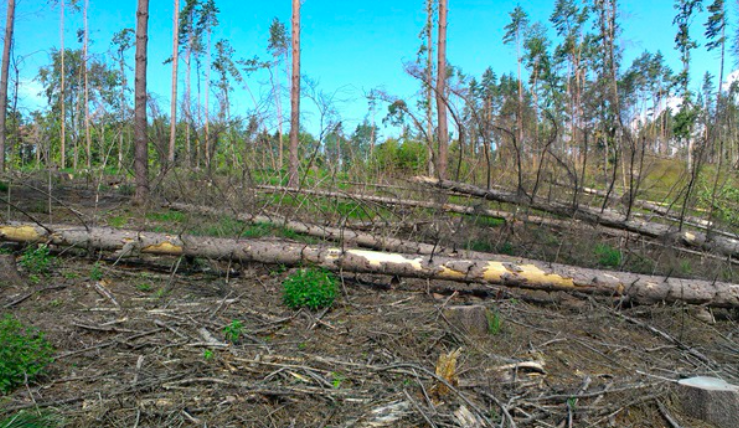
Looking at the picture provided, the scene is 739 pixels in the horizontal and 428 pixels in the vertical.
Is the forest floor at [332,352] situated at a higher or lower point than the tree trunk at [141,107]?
lower

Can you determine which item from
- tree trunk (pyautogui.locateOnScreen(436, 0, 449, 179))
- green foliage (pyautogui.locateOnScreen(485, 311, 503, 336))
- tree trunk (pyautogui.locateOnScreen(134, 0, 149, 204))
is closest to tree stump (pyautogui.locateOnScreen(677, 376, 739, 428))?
green foliage (pyautogui.locateOnScreen(485, 311, 503, 336))

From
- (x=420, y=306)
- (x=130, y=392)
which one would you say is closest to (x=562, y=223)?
(x=420, y=306)

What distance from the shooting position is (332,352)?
381 centimetres

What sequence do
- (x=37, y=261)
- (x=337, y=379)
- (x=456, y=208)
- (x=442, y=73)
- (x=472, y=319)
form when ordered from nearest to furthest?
1. (x=337, y=379)
2. (x=472, y=319)
3. (x=37, y=261)
4. (x=456, y=208)
5. (x=442, y=73)

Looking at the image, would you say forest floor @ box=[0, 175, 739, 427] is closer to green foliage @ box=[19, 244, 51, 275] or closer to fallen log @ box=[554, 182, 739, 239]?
green foliage @ box=[19, 244, 51, 275]

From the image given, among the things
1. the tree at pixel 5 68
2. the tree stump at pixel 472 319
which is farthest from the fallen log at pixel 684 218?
the tree at pixel 5 68

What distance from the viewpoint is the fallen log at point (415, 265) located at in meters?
5.32

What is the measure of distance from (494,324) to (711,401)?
66.0 inches

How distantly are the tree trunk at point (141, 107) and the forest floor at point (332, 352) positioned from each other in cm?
349

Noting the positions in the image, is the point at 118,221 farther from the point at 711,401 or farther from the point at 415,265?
the point at 711,401

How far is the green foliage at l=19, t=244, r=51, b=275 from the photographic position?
5320mm

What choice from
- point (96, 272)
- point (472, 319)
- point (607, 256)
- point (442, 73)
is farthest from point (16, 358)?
point (442, 73)

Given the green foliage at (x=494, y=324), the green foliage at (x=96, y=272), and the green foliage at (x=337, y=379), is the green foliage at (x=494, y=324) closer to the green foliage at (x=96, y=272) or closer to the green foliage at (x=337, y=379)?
the green foliage at (x=337, y=379)

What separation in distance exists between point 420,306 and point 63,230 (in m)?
4.56
